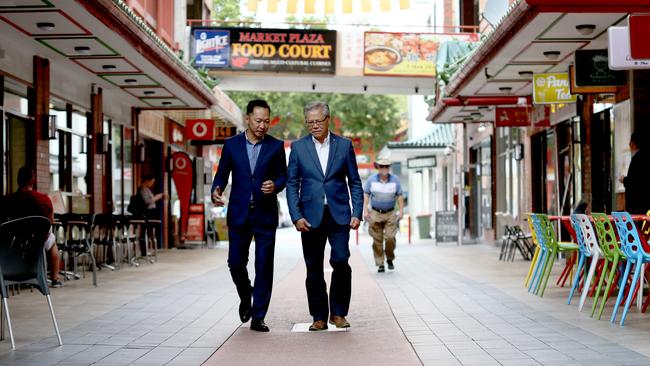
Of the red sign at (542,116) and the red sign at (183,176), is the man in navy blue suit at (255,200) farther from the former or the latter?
the red sign at (183,176)

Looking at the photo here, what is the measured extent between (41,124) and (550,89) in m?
7.80

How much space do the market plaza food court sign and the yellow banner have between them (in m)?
11.4

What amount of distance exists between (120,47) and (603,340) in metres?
8.84

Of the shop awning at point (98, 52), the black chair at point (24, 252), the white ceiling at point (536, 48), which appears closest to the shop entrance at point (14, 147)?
the shop awning at point (98, 52)

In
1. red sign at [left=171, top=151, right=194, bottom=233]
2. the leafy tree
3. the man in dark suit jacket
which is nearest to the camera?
the man in dark suit jacket

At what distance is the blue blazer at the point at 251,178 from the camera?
7652 mm

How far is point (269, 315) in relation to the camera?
8.80 metres

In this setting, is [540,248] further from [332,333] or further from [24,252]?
[24,252]

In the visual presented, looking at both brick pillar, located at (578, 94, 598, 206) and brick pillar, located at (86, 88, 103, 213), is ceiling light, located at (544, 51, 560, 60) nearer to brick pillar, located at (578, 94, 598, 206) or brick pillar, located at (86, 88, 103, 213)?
brick pillar, located at (578, 94, 598, 206)

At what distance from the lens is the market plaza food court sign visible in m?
25.7

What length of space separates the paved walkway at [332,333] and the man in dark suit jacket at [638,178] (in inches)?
52.1

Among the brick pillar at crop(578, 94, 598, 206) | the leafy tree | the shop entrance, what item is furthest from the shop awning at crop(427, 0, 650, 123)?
the leafy tree

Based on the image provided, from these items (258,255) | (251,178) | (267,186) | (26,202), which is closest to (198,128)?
(26,202)

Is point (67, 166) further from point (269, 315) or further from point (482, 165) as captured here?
point (482, 165)
